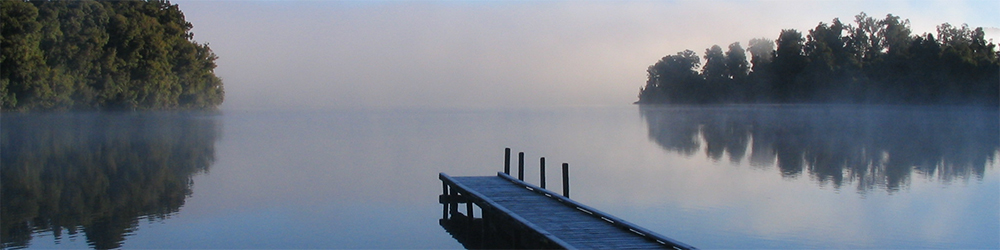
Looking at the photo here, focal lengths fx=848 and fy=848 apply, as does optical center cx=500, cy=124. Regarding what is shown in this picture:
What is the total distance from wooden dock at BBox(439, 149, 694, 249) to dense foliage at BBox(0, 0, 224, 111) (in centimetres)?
3810

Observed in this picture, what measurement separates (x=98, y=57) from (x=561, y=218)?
4777 cm

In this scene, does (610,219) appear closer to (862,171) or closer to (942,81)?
(862,171)

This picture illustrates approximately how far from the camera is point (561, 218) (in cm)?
1023

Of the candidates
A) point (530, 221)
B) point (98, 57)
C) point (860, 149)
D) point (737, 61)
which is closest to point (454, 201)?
point (530, 221)

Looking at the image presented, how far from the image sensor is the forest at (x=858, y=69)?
195ft

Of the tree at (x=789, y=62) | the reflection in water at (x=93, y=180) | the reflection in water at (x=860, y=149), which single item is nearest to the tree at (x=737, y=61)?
the tree at (x=789, y=62)

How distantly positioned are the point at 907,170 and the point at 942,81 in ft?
155

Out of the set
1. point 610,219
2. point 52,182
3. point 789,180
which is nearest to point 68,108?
point 52,182

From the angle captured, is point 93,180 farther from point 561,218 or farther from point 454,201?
point 561,218

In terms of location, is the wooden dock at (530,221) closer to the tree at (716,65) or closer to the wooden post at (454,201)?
the wooden post at (454,201)

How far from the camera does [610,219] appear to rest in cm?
959

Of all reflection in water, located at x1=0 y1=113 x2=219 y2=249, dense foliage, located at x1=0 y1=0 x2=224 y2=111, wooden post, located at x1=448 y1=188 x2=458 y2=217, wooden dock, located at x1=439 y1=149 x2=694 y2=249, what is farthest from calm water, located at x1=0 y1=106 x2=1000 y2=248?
dense foliage, located at x1=0 y1=0 x2=224 y2=111

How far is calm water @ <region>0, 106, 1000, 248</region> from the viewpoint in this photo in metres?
11.5

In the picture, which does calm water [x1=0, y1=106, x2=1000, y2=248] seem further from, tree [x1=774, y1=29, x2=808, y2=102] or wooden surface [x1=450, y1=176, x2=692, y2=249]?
tree [x1=774, y1=29, x2=808, y2=102]
